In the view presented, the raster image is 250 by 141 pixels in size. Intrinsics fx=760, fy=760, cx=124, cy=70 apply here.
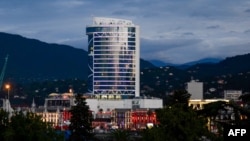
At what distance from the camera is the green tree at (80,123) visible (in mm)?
98562

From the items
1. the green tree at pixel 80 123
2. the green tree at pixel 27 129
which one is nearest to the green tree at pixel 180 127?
the green tree at pixel 27 129

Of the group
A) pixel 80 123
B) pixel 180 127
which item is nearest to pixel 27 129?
pixel 180 127

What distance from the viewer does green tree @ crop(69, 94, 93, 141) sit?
323 ft

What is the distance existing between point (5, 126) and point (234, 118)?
31.9 metres

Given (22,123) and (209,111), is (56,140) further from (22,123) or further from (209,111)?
(209,111)

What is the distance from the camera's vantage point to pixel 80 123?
99.4m

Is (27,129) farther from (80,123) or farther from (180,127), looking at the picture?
(80,123)

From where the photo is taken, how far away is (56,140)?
4503cm

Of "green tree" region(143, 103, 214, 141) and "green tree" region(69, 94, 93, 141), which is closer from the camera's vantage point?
"green tree" region(143, 103, 214, 141)

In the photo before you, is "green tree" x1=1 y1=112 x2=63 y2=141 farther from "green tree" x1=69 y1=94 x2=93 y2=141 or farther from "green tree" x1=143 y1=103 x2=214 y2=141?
"green tree" x1=69 y1=94 x2=93 y2=141

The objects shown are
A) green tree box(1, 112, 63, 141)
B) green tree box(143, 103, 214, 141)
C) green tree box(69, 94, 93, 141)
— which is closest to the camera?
green tree box(1, 112, 63, 141)

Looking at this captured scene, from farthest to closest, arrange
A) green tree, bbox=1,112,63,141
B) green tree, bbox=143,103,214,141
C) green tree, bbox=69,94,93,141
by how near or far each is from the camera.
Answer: green tree, bbox=69,94,93,141 < green tree, bbox=143,103,214,141 < green tree, bbox=1,112,63,141

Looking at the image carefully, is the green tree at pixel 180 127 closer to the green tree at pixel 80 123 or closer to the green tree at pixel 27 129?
the green tree at pixel 27 129

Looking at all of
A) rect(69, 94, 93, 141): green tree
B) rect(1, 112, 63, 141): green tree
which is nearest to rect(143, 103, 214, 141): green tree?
rect(1, 112, 63, 141): green tree
